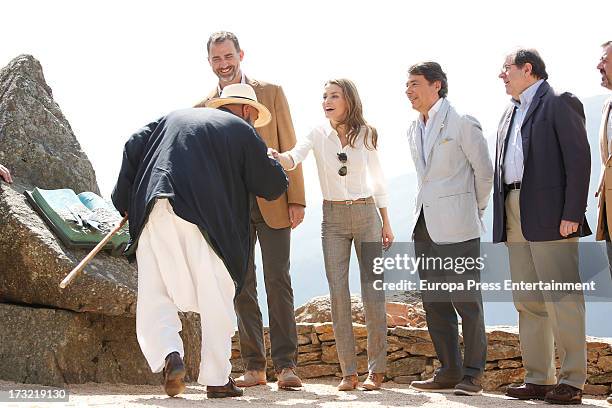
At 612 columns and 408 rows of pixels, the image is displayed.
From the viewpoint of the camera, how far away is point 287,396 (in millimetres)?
5539

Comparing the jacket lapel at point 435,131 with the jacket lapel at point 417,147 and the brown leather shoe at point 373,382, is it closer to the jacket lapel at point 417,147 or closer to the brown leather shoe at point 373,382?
the jacket lapel at point 417,147

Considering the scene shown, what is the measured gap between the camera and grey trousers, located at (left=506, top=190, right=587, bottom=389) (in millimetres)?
5309

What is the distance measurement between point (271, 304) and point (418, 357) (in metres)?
1.92

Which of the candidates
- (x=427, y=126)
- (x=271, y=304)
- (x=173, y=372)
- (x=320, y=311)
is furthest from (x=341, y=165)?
(x=320, y=311)

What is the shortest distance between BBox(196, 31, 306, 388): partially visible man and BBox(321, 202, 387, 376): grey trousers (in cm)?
29

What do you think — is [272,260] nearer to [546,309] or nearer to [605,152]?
[546,309]

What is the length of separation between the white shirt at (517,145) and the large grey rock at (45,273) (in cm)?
269

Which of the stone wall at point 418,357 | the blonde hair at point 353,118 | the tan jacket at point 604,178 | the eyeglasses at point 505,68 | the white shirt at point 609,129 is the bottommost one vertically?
the stone wall at point 418,357

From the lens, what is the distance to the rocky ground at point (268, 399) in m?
4.83

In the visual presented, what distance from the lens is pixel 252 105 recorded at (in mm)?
5801

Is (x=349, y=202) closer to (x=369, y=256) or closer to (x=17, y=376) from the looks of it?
(x=369, y=256)

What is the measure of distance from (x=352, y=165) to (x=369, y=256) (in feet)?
2.08

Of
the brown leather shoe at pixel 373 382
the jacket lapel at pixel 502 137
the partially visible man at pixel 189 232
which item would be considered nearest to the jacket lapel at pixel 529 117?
the jacket lapel at pixel 502 137

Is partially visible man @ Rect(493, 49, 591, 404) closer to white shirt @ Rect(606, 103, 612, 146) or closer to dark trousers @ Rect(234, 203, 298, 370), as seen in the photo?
white shirt @ Rect(606, 103, 612, 146)
